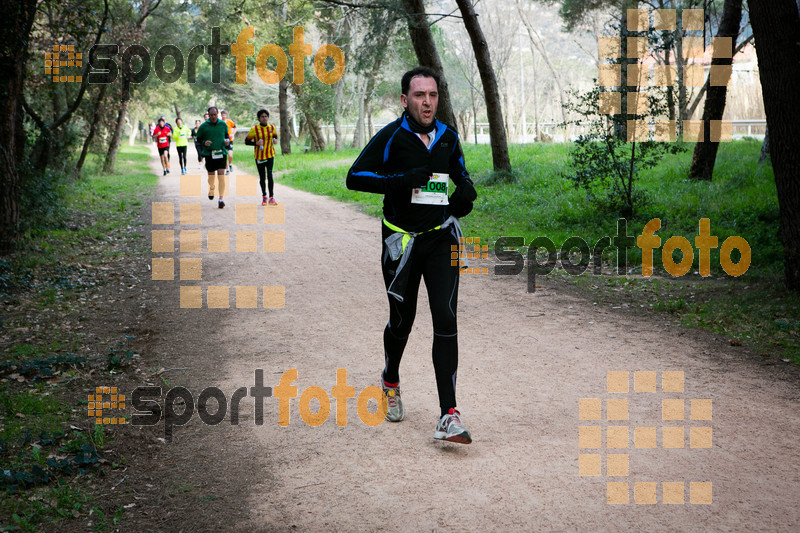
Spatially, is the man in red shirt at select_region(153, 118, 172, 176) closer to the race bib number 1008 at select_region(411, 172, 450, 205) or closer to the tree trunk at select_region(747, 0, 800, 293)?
the tree trunk at select_region(747, 0, 800, 293)

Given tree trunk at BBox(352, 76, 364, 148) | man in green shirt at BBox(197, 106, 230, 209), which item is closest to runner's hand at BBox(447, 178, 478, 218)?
man in green shirt at BBox(197, 106, 230, 209)

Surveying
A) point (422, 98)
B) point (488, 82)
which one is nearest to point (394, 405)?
point (422, 98)

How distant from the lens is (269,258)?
36.5 ft

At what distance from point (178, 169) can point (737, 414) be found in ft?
100

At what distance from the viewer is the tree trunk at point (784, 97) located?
25.5 ft


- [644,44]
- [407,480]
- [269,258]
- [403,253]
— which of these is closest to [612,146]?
[644,44]

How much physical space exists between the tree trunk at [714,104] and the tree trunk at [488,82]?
479 cm

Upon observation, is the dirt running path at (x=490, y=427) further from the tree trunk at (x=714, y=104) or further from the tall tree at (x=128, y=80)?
the tall tree at (x=128, y=80)

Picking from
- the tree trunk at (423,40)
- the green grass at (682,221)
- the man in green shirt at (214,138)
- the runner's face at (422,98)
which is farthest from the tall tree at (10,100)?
the runner's face at (422,98)

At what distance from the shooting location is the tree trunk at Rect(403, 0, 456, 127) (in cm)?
1622

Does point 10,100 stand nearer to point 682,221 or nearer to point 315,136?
point 682,221

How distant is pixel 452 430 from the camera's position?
4.45 m

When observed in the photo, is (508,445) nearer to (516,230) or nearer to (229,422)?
(229,422)

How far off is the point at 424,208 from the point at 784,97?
5.42m
